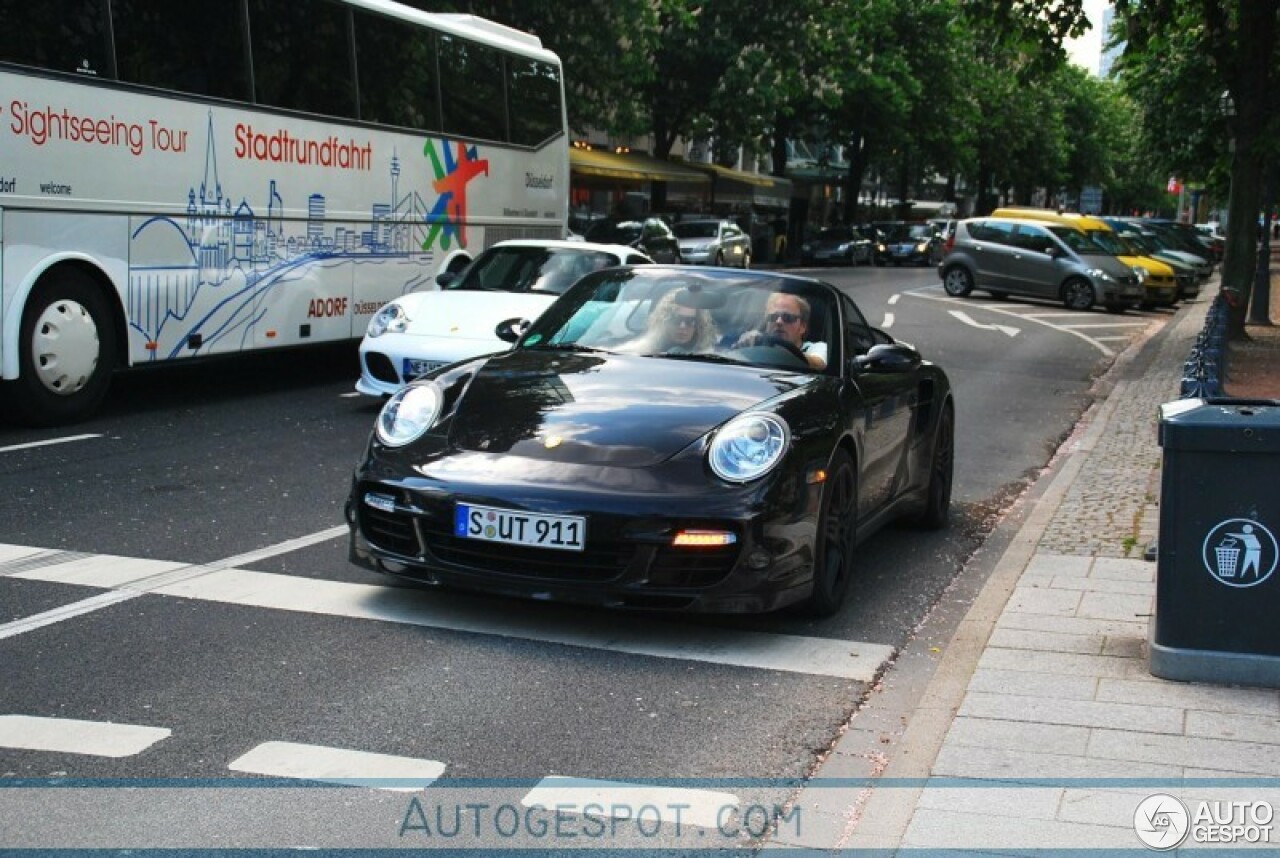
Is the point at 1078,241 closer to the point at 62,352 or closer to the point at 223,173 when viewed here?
the point at 223,173

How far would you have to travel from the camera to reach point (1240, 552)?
547 centimetres

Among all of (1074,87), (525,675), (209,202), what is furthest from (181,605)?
(1074,87)

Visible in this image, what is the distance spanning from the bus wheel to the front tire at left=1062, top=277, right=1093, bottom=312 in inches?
971

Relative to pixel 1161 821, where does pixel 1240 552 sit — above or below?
above

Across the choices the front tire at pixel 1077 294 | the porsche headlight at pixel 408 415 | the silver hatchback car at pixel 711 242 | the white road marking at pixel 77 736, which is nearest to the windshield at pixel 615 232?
the silver hatchback car at pixel 711 242

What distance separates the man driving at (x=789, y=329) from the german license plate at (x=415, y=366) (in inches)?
190

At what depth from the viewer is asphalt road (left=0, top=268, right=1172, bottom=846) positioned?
4.21m

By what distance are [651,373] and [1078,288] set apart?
2769 cm

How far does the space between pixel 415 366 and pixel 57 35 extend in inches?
129

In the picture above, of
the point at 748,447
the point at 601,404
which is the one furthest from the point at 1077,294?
the point at 748,447

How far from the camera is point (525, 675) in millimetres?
5520

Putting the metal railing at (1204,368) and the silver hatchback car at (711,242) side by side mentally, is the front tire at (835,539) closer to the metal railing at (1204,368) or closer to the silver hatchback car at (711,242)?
the metal railing at (1204,368)

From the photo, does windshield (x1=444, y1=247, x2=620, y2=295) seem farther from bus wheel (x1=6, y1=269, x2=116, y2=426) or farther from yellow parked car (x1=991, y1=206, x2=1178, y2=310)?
yellow parked car (x1=991, y1=206, x2=1178, y2=310)

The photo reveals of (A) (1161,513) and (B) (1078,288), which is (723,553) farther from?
(B) (1078,288)
